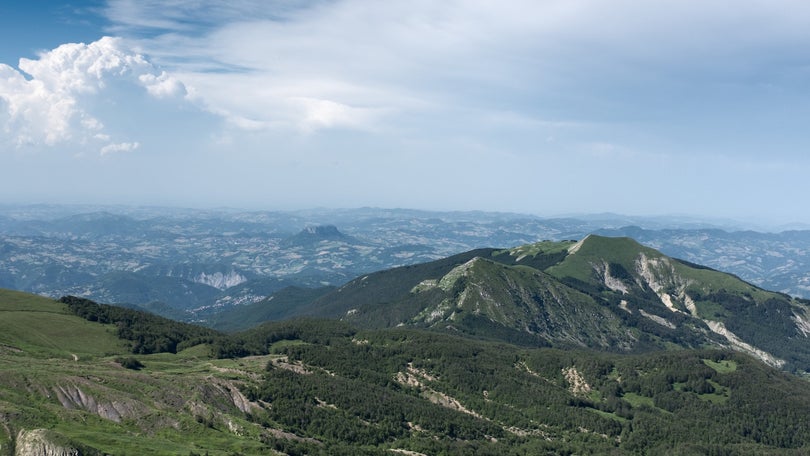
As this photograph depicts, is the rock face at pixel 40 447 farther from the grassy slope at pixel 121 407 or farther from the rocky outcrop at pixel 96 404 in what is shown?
the rocky outcrop at pixel 96 404

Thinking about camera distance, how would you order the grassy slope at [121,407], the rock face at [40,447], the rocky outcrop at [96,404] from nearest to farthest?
the rock face at [40,447]
the grassy slope at [121,407]
the rocky outcrop at [96,404]

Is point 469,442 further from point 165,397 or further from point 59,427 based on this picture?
point 59,427

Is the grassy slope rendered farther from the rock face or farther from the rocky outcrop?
the rock face

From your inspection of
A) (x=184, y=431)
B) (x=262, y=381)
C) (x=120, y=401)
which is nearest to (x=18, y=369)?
(x=120, y=401)

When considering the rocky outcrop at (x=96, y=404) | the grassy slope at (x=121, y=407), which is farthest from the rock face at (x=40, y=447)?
the rocky outcrop at (x=96, y=404)

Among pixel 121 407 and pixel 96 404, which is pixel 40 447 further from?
pixel 121 407

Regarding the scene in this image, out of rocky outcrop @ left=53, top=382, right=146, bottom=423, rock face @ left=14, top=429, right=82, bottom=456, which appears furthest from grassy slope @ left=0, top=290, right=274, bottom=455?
rock face @ left=14, top=429, right=82, bottom=456

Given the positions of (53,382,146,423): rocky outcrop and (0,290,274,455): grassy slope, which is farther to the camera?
(53,382,146,423): rocky outcrop

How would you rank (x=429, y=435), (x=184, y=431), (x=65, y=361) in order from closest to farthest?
(x=184, y=431) → (x=65, y=361) → (x=429, y=435)

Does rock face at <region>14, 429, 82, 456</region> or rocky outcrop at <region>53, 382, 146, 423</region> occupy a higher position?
rock face at <region>14, 429, 82, 456</region>
